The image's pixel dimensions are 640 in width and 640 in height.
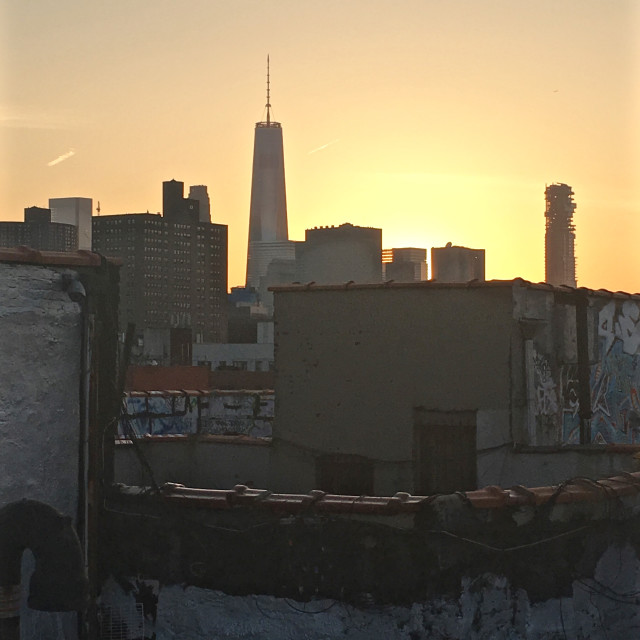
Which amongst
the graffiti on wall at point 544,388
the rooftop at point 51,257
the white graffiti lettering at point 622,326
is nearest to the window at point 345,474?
the graffiti on wall at point 544,388

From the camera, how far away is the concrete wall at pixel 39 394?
12.1 meters

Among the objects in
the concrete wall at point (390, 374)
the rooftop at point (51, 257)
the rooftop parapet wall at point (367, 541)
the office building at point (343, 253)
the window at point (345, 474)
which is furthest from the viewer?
the office building at point (343, 253)

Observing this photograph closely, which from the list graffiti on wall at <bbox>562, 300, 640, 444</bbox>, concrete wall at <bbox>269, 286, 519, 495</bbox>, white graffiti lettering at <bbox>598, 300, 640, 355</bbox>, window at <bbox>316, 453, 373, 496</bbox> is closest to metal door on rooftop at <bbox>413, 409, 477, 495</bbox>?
concrete wall at <bbox>269, 286, 519, 495</bbox>

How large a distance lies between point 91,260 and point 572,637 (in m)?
7.78

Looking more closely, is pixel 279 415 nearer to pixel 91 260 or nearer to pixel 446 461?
pixel 446 461

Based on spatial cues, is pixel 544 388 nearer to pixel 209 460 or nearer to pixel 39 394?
pixel 209 460

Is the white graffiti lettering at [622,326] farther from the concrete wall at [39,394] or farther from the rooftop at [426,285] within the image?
the concrete wall at [39,394]

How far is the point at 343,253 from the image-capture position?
188 m

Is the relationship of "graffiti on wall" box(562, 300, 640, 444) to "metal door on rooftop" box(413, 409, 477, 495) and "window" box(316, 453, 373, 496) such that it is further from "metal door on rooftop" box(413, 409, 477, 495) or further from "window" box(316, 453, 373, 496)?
"window" box(316, 453, 373, 496)

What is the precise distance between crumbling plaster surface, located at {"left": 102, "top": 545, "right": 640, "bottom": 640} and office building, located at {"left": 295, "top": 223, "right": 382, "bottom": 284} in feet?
559

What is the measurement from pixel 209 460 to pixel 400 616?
8.30 m

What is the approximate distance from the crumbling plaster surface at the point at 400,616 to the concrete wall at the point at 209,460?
6659mm

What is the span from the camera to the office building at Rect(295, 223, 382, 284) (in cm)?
18500

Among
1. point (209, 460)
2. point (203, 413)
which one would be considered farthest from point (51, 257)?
point (203, 413)
